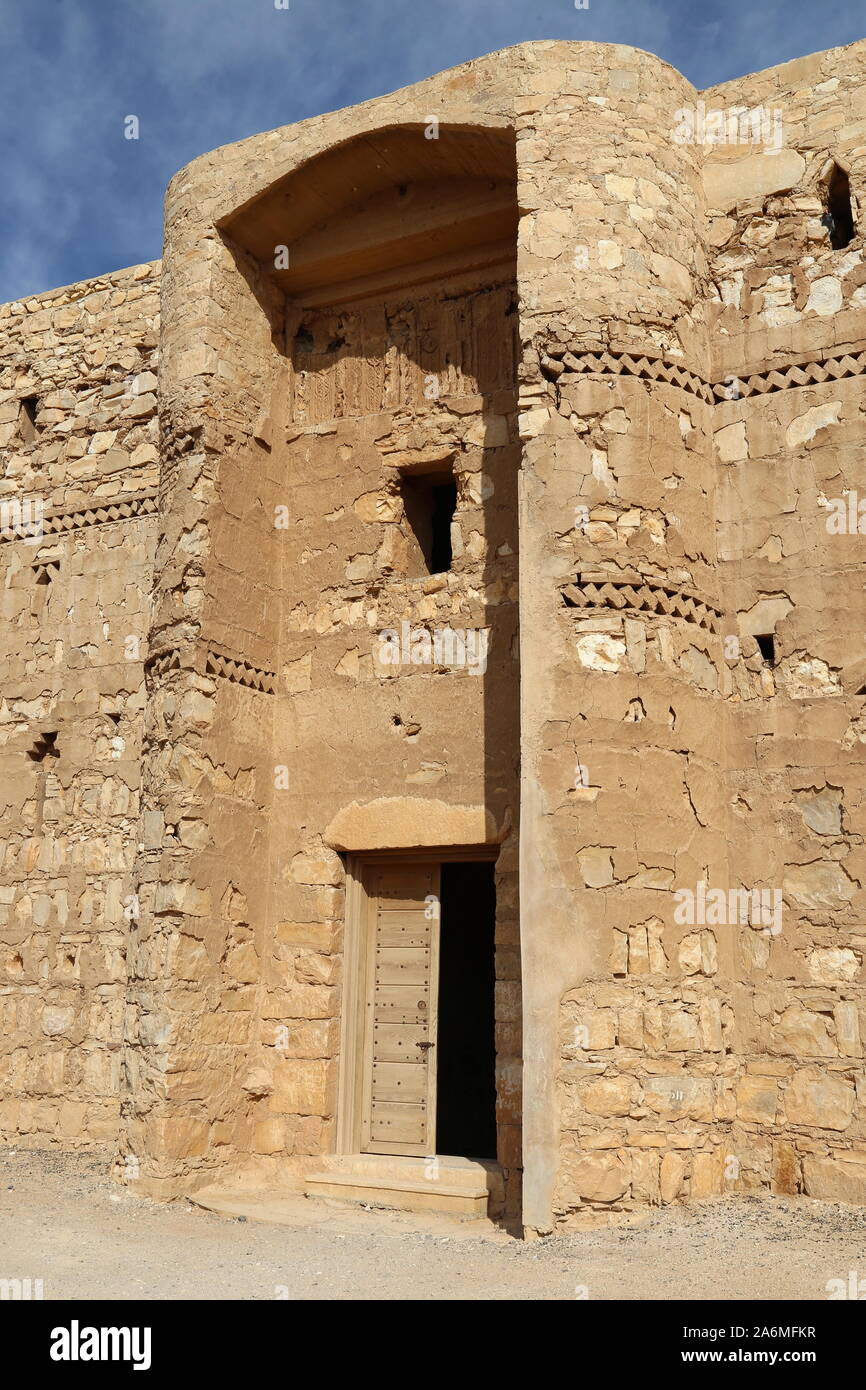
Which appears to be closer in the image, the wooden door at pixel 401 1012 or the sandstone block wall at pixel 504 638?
the sandstone block wall at pixel 504 638

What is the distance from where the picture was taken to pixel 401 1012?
9055 mm

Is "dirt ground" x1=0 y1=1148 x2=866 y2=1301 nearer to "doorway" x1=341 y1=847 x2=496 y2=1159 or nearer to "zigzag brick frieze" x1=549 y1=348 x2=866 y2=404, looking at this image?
"doorway" x1=341 y1=847 x2=496 y2=1159

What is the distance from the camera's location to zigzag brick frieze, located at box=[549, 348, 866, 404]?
817 cm

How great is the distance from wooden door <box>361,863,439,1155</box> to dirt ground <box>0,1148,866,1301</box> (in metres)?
0.71

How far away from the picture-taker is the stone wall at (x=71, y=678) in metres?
9.91

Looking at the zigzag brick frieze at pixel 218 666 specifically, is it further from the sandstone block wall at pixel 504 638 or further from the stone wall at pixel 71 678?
the stone wall at pixel 71 678

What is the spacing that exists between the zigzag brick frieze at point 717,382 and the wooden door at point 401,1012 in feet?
11.2

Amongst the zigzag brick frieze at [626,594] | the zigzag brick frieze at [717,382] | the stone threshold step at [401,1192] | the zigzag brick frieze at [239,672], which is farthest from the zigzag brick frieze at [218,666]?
the stone threshold step at [401,1192]


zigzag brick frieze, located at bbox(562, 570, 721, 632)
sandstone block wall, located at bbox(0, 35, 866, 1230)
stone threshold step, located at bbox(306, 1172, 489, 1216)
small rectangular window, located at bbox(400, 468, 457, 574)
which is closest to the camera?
sandstone block wall, located at bbox(0, 35, 866, 1230)

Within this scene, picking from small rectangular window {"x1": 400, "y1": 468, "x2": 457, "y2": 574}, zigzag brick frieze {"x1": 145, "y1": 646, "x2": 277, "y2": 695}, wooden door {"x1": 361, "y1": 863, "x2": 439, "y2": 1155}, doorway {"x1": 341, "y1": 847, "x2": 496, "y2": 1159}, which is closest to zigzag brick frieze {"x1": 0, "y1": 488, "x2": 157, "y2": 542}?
zigzag brick frieze {"x1": 145, "y1": 646, "x2": 277, "y2": 695}

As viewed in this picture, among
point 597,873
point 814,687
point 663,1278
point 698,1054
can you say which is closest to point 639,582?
point 814,687

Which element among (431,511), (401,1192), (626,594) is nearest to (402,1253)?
(401,1192)

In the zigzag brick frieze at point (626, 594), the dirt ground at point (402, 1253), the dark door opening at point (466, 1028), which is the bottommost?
the dirt ground at point (402, 1253)

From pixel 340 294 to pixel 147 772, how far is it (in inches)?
153
